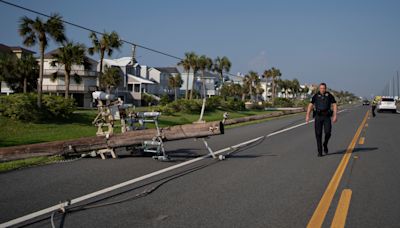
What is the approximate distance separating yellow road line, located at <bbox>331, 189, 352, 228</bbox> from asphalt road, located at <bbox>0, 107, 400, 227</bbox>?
27 millimetres

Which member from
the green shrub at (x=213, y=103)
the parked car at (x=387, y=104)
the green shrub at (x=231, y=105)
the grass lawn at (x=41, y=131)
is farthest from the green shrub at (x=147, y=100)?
the grass lawn at (x=41, y=131)

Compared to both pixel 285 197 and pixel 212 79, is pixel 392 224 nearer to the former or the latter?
pixel 285 197

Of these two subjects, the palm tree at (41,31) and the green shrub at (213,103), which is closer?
the palm tree at (41,31)

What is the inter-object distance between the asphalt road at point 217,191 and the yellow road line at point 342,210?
27mm

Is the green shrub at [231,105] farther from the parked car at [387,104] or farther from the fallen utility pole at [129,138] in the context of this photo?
the fallen utility pole at [129,138]

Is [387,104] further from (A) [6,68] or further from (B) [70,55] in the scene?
(A) [6,68]

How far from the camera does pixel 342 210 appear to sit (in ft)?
19.2

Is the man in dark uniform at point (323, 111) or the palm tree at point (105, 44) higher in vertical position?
the palm tree at point (105, 44)

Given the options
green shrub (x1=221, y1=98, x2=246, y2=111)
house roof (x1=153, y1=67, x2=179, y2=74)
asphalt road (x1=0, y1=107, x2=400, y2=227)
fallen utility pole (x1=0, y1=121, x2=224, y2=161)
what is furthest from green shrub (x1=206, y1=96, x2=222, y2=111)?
house roof (x1=153, y1=67, x2=179, y2=74)

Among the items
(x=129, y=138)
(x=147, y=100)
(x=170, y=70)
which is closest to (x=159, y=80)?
(x=170, y=70)

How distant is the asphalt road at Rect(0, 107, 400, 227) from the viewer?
544 centimetres

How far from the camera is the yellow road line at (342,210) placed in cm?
526

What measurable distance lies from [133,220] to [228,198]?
175cm

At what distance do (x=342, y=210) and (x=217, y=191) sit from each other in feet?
6.76
